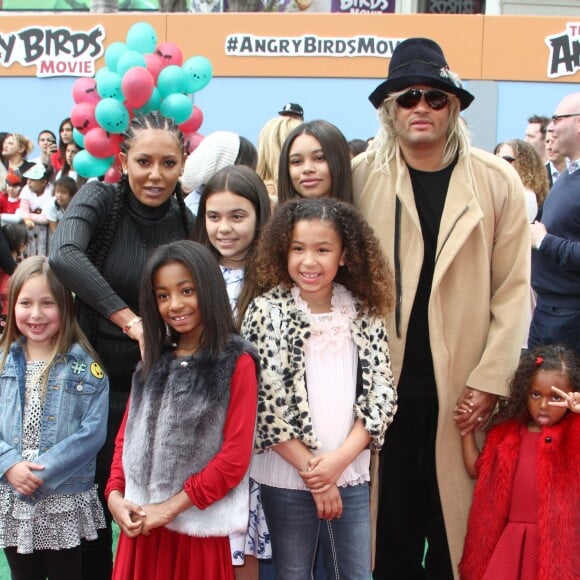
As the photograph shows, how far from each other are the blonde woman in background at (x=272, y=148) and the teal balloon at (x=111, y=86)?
110cm

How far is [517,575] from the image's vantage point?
2801 mm

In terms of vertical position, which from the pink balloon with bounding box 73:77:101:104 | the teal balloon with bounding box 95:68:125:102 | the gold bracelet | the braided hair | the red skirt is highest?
the pink balloon with bounding box 73:77:101:104

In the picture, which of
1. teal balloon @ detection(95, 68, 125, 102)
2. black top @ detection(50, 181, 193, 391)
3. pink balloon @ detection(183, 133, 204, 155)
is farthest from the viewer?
pink balloon @ detection(183, 133, 204, 155)

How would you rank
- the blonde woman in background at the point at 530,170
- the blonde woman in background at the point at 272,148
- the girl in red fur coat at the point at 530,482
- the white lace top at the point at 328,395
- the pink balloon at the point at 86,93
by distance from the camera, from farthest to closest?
the blonde woman in background at the point at 530,170 → the pink balloon at the point at 86,93 → the blonde woman in background at the point at 272,148 → the girl in red fur coat at the point at 530,482 → the white lace top at the point at 328,395

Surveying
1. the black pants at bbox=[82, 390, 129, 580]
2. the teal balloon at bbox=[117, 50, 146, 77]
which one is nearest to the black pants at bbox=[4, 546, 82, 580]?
the black pants at bbox=[82, 390, 129, 580]

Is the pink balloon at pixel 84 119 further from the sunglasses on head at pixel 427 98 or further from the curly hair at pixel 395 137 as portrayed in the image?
the sunglasses on head at pixel 427 98

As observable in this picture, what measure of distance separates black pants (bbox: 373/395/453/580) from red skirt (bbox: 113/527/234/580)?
30.1 inches

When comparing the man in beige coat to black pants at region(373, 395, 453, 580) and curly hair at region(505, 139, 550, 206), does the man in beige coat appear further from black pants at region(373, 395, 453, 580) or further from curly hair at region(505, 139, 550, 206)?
curly hair at region(505, 139, 550, 206)

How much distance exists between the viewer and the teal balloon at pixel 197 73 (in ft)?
17.2

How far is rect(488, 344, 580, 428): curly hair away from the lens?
2865 mm

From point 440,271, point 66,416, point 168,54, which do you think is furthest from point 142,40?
point 440,271

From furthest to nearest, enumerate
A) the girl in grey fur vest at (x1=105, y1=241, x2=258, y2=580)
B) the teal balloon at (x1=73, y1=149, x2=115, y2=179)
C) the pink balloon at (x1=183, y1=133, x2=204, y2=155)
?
1. the pink balloon at (x1=183, y1=133, x2=204, y2=155)
2. the teal balloon at (x1=73, y1=149, x2=115, y2=179)
3. the girl in grey fur vest at (x1=105, y1=241, x2=258, y2=580)

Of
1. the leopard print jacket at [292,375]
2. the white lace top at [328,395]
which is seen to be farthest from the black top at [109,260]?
the white lace top at [328,395]

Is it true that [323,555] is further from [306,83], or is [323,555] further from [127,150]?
[306,83]
